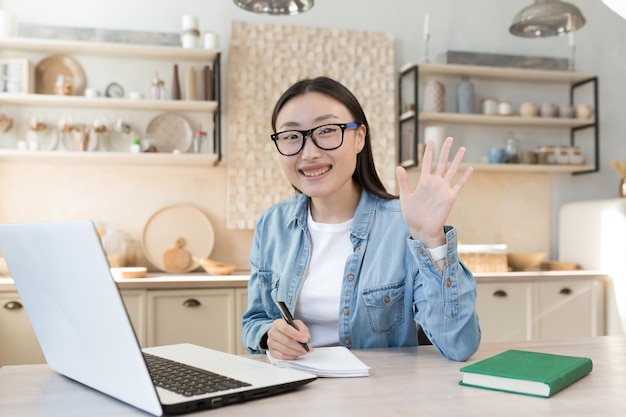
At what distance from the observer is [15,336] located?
10.1 ft

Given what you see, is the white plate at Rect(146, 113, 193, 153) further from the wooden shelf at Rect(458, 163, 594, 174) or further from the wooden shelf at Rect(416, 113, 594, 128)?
the wooden shelf at Rect(458, 163, 594, 174)

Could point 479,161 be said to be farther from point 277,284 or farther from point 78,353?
point 78,353

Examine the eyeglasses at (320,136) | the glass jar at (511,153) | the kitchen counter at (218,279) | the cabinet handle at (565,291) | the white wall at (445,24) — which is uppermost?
the white wall at (445,24)

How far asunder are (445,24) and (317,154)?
2913 millimetres

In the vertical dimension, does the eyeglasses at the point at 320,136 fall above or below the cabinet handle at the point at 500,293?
above

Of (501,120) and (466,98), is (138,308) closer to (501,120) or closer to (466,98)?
(466,98)

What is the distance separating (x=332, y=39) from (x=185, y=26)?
90cm

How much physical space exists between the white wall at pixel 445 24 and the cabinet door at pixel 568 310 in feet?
2.33

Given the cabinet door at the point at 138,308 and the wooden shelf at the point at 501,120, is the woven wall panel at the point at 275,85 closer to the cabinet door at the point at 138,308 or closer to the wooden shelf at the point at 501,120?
the wooden shelf at the point at 501,120

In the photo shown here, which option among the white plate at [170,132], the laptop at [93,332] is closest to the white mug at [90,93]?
the white plate at [170,132]

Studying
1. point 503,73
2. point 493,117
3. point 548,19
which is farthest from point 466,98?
point 548,19

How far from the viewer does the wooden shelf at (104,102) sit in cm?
346

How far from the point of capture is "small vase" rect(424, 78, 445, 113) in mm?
3986

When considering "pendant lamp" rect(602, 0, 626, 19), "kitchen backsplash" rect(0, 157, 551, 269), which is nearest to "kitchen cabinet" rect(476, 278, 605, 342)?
"kitchen backsplash" rect(0, 157, 551, 269)
